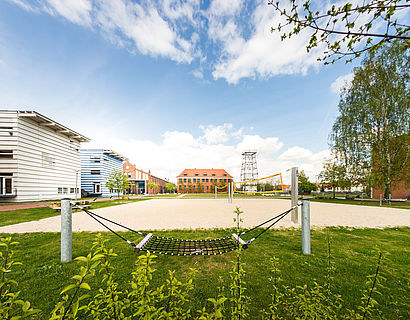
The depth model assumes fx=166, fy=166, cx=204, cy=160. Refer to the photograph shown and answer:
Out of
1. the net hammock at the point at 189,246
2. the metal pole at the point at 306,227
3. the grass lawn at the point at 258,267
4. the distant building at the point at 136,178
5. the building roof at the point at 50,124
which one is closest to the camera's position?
the grass lawn at the point at 258,267

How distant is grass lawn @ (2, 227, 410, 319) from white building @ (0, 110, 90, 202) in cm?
1629

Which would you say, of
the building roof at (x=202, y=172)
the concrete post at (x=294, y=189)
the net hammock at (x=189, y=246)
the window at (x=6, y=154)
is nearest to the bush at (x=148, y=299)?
the net hammock at (x=189, y=246)

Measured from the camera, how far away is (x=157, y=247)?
12.6ft

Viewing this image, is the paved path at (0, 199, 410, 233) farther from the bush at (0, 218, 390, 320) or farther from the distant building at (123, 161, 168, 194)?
the distant building at (123, 161, 168, 194)

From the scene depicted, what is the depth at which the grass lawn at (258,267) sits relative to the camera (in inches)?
100

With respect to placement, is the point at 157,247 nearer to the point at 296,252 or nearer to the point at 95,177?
the point at 296,252

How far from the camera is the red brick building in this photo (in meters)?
67.7

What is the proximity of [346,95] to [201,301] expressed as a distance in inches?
1127

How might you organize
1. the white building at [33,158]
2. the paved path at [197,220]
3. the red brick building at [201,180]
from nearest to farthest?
the paved path at [197,220]
the white building at [33,158]
the red brick building at [201,180]

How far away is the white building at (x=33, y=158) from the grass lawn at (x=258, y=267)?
1629cm

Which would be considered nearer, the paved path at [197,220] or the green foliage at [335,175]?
the paved path at [197,220]

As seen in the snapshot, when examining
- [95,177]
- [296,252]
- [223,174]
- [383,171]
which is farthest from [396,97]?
[223,174]

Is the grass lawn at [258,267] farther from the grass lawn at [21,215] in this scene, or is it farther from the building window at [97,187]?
the building window at [97,187]

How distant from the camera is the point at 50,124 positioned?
1903cm
